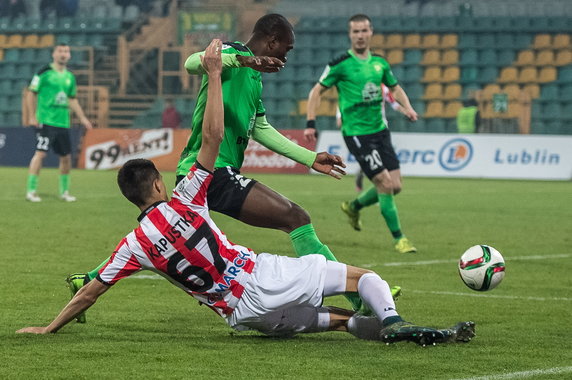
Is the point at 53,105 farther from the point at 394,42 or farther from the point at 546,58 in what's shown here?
the point at 546,58

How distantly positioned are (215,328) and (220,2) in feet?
98.3

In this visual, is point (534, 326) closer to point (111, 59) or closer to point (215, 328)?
point (215, 328)

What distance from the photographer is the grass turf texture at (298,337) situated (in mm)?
5344

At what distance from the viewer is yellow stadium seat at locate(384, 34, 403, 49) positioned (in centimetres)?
3516

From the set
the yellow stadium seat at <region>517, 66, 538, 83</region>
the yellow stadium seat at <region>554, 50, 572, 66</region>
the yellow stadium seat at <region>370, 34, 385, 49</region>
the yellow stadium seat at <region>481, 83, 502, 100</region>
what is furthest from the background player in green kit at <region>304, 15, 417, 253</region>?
the yellow stadium seat at <region>370, 34, 385, 49</region>

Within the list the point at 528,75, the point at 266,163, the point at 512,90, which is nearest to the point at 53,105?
the point at 266,163

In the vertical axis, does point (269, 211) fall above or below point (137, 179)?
below

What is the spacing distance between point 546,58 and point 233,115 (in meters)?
27.9

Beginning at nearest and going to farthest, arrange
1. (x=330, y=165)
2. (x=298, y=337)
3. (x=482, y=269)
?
(x=298, y=337)
(x=330, y=165)
(x=482, y=269)

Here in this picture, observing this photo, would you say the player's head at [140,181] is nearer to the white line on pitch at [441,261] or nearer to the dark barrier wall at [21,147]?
the white line on pitch at [441,261]

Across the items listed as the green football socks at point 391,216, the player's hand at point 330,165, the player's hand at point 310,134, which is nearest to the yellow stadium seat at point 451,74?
the player's hand at point 310,134

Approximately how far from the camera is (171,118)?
31844mm

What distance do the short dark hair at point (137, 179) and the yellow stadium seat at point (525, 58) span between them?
28844 mm

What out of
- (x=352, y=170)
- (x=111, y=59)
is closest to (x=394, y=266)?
(x=352, y=170)
